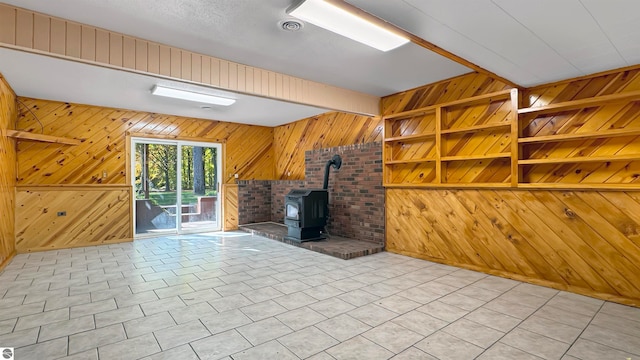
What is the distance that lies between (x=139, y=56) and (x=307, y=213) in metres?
3.53

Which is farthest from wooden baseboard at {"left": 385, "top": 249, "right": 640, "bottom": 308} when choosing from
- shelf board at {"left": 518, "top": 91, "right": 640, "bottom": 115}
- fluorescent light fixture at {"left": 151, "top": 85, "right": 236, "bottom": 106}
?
fluorescent light fixture at {"left": 151, "top": 85, "right": 236, "bottom": 106}

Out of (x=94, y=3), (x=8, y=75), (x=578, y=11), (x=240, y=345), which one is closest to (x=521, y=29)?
(x=578, y=11)

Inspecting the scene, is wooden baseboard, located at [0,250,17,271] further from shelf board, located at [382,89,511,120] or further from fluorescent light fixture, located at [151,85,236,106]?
shelf board, located at [382,89,511,120]

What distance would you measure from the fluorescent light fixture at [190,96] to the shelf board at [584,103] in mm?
4578

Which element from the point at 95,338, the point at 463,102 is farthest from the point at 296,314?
the point at 463,102

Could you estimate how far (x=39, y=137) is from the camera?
16.3ft

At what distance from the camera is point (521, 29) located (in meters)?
2.36

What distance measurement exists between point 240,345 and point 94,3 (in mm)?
2956

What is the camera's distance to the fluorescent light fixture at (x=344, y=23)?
243 cm

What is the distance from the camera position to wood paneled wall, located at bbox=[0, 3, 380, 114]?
8.28 feet

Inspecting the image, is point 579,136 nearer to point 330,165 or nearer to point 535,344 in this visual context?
point 535,344

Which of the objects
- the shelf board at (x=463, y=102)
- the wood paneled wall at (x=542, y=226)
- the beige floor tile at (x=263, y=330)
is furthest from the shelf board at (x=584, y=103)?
the beige floor tile at (x=263, y=330)

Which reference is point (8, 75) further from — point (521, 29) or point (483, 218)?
point (483, 218)

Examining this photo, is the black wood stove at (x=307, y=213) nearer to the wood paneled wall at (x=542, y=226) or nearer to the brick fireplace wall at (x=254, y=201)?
the wood paneled wall at (x=542, y=226)
